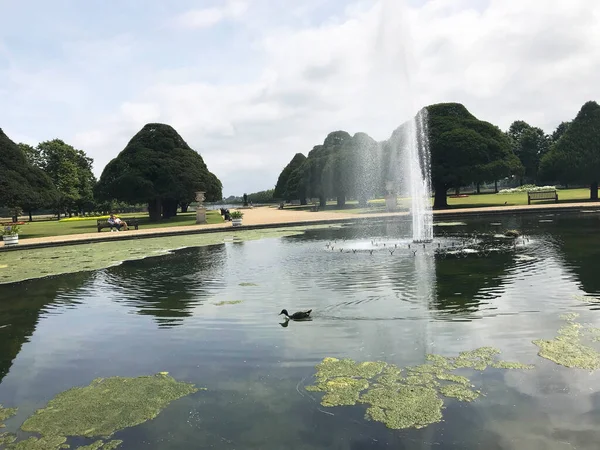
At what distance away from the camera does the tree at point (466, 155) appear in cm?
4488

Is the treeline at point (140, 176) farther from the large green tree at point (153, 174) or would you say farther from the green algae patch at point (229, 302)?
the green algae patch at point (229, 302)

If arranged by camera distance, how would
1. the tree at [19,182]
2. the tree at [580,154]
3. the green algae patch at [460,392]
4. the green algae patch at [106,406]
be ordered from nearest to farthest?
the green algae patch at [106,406] → the green algae patch at [460,392] → the tree at [19,182] → the tree at [580,154]

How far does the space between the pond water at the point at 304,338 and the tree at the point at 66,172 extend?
199 ft

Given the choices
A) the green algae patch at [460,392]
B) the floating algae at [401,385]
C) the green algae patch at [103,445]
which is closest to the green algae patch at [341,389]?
the floating algae at [401,385]

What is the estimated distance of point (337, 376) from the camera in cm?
606

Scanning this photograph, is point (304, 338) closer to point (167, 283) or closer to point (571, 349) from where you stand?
point (571, 349)

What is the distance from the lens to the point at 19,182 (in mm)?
33469

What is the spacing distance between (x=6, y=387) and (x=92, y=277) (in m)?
9.24

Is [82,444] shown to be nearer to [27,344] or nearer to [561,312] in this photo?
[27,344]

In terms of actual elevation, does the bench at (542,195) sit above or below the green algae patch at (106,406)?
above

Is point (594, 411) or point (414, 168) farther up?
point (414, 168)

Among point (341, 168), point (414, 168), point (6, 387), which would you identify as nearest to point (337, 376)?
point (6, 387)

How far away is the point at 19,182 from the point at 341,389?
115 ft

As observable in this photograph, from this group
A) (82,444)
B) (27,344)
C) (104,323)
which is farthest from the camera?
(104,323)
